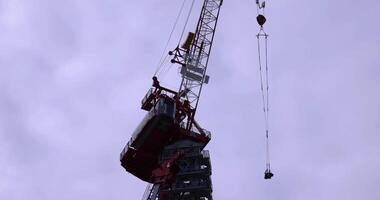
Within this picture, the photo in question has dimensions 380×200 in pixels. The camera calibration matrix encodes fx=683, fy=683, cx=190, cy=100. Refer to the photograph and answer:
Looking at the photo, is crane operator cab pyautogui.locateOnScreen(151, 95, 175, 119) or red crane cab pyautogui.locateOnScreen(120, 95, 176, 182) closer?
crane operator cab pyautogui.locateOnScreen(151, 95, 175, 119)

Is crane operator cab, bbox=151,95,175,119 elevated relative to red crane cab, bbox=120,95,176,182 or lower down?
elevated

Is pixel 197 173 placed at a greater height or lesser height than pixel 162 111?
lesser

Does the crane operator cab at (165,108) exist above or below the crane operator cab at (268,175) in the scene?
above

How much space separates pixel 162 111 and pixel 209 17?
2372 cm

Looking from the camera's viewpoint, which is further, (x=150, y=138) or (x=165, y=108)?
(x=150, y=138)

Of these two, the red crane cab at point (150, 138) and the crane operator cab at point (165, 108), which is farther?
the red crane cab at point (150, 138)

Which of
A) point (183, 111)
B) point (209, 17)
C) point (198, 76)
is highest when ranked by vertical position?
point (209, 17)

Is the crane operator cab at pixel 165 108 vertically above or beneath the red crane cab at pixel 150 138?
above

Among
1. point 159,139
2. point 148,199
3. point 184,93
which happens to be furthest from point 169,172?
point 184,93

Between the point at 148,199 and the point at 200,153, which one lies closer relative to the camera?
the point at 148,199

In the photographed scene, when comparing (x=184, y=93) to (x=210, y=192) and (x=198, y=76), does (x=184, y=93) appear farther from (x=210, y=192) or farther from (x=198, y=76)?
(x=210, y=192)

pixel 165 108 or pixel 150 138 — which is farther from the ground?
pixel 165 108

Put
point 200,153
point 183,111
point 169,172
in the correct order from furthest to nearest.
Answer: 1. point 183,111
2. point 200,153
3. point 169,172

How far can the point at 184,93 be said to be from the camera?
4727 inches
